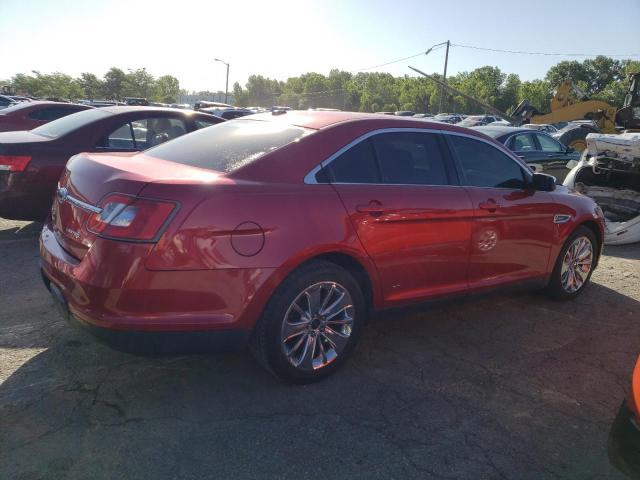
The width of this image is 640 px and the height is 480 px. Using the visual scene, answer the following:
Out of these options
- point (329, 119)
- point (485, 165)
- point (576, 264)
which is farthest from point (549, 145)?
point (329, 119)

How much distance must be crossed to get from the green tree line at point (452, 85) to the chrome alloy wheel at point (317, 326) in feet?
202

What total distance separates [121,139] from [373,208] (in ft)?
12.9

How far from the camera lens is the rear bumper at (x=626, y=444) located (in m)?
1.80

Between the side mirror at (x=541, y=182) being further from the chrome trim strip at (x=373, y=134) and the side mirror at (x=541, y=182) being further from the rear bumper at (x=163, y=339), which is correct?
the rear bumper at (x=163, y=339)

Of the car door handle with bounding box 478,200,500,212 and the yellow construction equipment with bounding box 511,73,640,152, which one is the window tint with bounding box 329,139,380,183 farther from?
the yellow construction equipment with bounding box 511,73,640,152

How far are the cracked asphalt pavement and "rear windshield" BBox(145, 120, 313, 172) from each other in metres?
1.30

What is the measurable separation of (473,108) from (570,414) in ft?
252

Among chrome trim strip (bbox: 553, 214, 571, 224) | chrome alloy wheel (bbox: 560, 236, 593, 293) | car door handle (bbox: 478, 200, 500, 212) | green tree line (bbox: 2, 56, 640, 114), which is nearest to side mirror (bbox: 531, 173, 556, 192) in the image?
chrome trim strip (bbox: 553, 214, 571, 224)

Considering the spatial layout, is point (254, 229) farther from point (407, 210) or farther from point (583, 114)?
point (583, 114)

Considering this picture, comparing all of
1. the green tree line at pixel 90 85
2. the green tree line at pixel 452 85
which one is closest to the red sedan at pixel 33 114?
the green tree line at pixel 452 85

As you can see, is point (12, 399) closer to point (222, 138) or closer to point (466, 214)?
point (222, 138)

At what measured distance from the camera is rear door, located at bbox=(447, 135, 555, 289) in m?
3.76

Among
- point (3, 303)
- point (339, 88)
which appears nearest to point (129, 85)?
point (339, 88)

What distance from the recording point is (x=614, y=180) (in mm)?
7594
